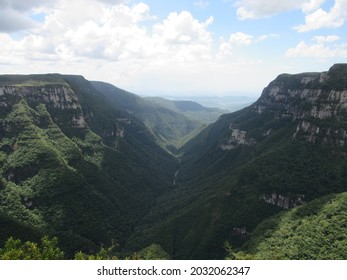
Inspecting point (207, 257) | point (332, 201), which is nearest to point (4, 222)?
point (207, 257)

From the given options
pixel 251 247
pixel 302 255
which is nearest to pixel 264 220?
pixel 251 247

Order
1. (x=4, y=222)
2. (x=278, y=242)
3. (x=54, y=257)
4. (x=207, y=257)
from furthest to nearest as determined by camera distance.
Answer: (x=207, y=257) < (x=4, y=222) < (x=278, y=242) < (x=54, y=257)

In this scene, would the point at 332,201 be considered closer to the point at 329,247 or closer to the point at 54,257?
the point at 329,247

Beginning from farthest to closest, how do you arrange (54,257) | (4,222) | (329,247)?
(4,222) < (329,247) < (54,257)
